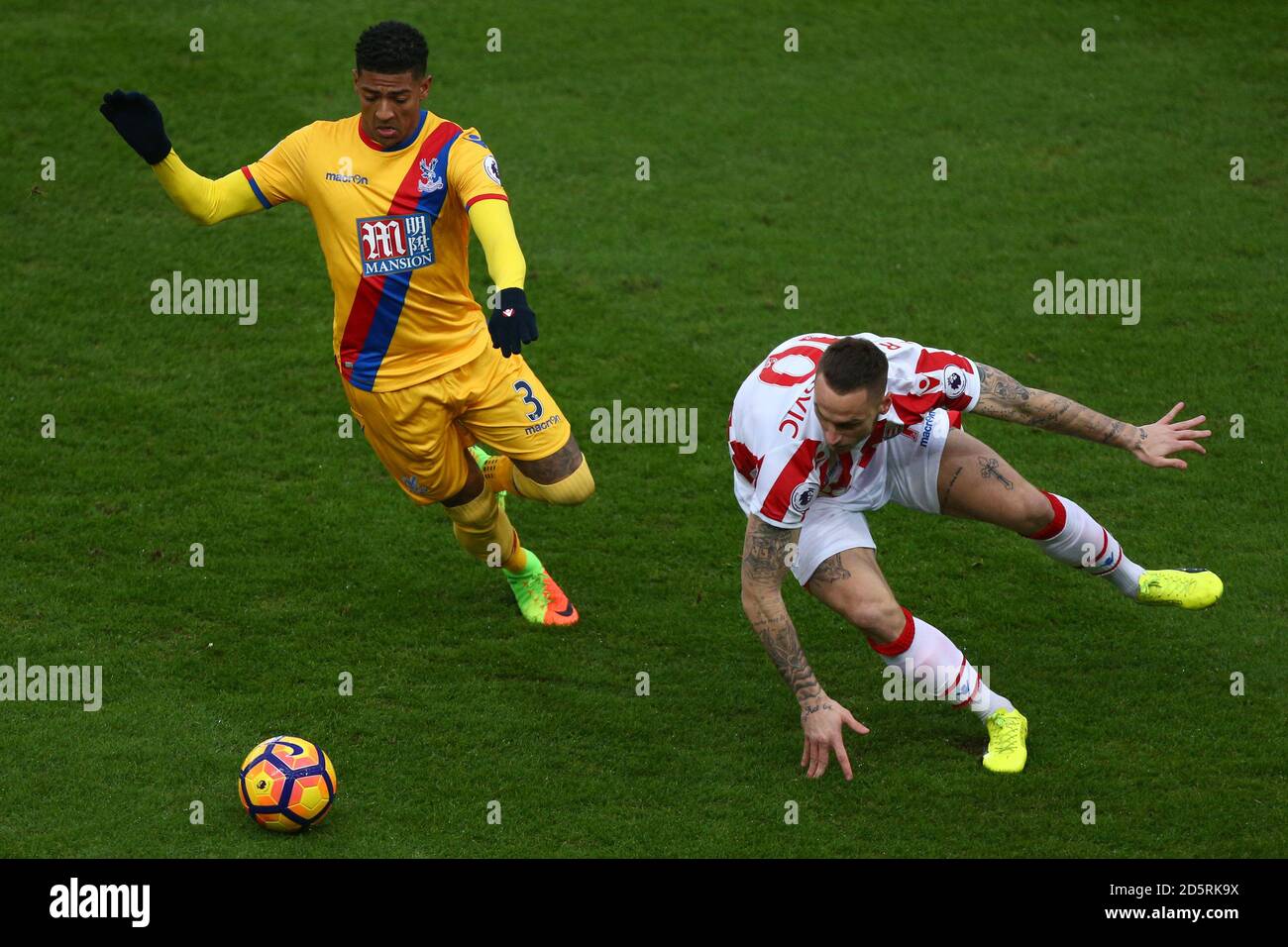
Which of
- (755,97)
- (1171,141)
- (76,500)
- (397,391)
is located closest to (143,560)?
(76,500)

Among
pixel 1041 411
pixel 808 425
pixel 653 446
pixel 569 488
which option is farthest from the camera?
pixel 653 446

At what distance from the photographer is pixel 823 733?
6.44 meters

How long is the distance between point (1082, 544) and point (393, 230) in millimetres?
3633

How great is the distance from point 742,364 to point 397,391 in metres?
3.67

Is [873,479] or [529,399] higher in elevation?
[529,399]

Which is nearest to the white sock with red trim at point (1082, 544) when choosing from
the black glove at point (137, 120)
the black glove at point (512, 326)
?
the black glove at point (512, 326)

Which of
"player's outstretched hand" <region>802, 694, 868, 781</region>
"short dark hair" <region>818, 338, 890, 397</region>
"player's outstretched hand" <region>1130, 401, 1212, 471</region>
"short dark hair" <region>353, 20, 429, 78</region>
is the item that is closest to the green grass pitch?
"player's outstretched hand" <region>802, 694, 868, 781</region>

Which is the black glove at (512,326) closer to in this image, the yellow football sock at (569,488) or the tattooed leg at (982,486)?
the yellow football sock at (569,488)

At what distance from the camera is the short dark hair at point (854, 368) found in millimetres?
6062

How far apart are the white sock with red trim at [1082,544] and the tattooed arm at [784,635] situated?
1.48 m

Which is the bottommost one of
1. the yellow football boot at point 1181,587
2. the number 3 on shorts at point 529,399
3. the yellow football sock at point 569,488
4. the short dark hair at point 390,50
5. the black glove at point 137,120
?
the yellow football boot at point 1181,587

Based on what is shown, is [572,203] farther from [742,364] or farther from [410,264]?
[410,264]

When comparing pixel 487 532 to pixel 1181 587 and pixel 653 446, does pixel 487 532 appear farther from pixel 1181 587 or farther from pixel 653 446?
pixel 1181 587

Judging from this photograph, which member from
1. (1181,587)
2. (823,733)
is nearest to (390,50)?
(823,733)
